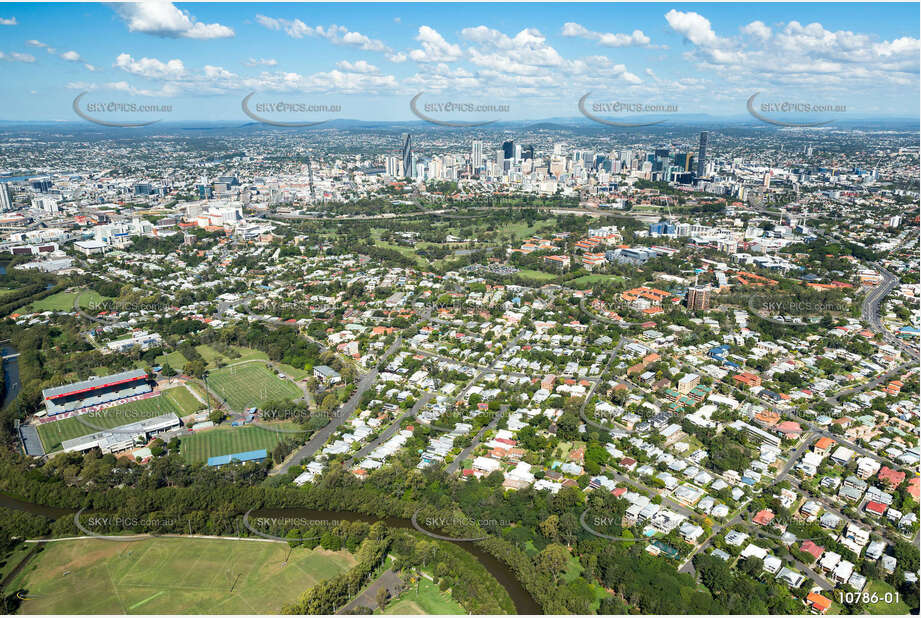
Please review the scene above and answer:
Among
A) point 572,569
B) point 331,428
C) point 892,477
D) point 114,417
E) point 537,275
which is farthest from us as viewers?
point 537,275

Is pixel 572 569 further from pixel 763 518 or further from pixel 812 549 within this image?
pixel 812 549

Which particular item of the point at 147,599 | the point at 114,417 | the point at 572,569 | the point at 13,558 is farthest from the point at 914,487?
the point at 114,417

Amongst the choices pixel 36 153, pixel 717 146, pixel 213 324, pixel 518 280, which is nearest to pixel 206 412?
pixel 213 324

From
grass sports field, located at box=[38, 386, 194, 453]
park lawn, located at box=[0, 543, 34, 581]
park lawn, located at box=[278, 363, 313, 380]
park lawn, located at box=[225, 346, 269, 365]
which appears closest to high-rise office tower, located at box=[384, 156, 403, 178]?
park lawn, located at box=[225, 346, 269, 365]

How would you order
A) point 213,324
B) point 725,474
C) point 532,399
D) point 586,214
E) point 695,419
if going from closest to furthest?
point 725,474 → point 695,419 → point 532,399 → point 213,324 → point 586,214

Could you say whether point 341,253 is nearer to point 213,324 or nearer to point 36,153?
point 213,324

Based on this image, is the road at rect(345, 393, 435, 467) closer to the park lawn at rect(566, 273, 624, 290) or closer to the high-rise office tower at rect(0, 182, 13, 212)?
the park lawn at rect(566, 273, 624, 290)
